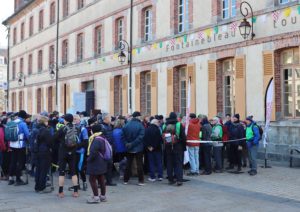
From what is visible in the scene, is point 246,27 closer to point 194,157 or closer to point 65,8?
point 194,157

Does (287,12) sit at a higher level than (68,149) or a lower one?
higher

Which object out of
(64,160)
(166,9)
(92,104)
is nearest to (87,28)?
(92,104)

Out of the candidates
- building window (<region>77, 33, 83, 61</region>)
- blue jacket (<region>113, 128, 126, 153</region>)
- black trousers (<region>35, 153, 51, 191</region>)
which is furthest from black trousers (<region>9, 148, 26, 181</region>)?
building window (<region>77, 33, 83, 61</region>)

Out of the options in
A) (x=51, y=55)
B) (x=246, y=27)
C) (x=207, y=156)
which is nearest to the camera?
(x=207, y=156)

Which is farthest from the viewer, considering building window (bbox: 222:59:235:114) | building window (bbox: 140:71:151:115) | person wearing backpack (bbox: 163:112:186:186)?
building window (bbox: 140:71:151:115)

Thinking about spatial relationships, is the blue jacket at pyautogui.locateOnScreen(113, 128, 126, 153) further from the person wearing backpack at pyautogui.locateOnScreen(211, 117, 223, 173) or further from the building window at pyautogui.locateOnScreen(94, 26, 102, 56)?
the building window at pyautogui.locateOnScreen(94, 26, 102, 56)

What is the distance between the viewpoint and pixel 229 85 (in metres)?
17.0

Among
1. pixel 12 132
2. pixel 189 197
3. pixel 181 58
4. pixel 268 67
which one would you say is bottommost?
pixel 189 197

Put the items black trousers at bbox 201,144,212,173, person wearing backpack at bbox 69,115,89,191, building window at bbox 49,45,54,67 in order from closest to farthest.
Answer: person wearing backpack at bbox 69,115,89,191, black trousers at bbox 201,144,212,173, building window at bbox 49,45,54,67

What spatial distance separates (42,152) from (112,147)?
221 centimetres

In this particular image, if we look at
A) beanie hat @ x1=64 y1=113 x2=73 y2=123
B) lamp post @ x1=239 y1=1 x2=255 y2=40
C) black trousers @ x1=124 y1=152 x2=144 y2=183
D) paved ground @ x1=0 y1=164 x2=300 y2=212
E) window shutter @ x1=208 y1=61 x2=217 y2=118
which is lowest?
paved ground @ x1=0 y1=164 x2=300 y2=212

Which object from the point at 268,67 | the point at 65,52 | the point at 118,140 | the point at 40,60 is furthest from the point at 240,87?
the point at 40,60

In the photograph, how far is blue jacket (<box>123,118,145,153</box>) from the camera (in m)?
10.9

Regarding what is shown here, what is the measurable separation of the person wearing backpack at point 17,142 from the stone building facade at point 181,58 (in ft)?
27.1
